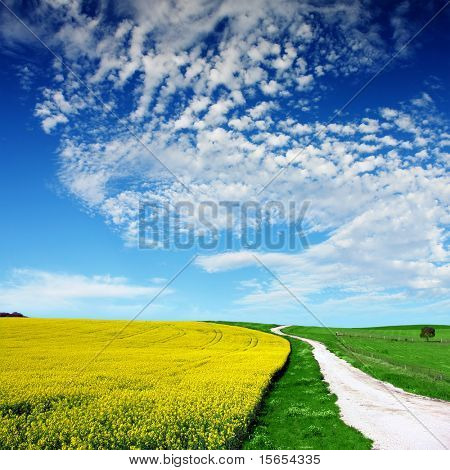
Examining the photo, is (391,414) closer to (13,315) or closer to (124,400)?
(124,400)

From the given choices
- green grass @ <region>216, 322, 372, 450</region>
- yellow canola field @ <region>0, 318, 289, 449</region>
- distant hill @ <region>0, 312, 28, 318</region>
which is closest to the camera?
yellow canola field @ <region>0, 318, 289, 449</region>

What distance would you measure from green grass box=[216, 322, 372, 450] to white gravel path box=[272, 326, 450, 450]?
563 mm

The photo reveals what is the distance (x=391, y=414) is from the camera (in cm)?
1661

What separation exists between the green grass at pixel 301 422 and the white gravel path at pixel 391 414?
0.56 meters

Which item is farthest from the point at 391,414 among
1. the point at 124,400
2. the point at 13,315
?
the point at 13,315

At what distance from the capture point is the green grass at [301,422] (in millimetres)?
13047

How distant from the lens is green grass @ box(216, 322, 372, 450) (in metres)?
13.0

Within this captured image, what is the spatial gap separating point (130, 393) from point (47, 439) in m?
5.48

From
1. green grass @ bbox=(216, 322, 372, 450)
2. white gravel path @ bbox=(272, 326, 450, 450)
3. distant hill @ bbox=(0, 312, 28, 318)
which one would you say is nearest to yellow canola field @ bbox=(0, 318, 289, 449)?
green grass @ bbox=(216, 322, 372, 450)

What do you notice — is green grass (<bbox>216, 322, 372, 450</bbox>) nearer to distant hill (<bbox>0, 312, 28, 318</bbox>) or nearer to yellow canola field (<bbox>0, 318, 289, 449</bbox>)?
yellow canola field (<bbox>0, 318, 289, 449</bbox>)

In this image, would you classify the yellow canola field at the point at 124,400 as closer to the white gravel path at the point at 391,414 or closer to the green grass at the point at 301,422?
the green grass at the point at 301,422
